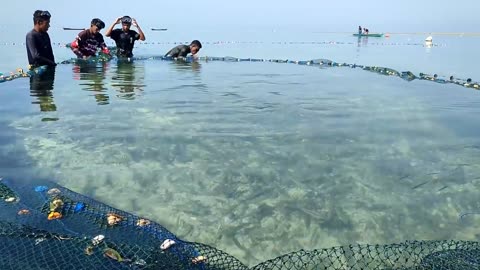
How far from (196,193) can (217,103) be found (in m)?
5.24

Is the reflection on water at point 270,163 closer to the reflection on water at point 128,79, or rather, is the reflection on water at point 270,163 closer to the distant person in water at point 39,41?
the reflection on water at point 128,79

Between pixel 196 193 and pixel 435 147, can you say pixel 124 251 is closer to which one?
pixel 196 193

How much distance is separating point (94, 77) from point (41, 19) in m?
2.52

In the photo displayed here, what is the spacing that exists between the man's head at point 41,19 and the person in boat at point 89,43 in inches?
120

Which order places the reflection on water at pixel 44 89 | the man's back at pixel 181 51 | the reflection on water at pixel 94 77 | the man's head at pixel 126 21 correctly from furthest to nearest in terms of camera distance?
the man's back at pixel 181 51
the man's head at pixel 126 21
the reflection on water at pixel 94 77
the reflection on water at pixel 44 89

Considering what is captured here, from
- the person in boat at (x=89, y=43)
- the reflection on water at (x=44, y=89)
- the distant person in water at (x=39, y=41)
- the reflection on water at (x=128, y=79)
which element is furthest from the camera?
the person in boat at (x=89, y=43)

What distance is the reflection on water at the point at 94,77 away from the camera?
1089cm

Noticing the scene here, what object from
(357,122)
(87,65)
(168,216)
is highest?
(87,65)

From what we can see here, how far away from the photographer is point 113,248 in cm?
372

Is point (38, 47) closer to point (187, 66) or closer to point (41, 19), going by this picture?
point (41, 19)

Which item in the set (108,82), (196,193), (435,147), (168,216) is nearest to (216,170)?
(196,193)

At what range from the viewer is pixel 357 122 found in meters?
9.05

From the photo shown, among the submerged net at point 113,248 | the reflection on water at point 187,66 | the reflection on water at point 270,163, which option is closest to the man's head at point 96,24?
the reflection on water at point 187,66

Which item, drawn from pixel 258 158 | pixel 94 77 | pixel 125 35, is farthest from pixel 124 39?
pixel 258 158
